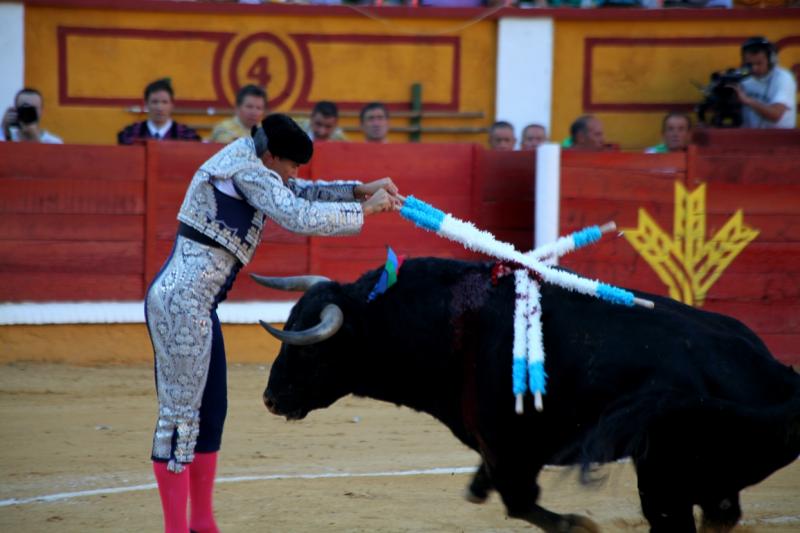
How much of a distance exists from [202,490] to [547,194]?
160 inches

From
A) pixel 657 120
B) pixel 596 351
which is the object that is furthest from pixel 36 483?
pixel 657 120

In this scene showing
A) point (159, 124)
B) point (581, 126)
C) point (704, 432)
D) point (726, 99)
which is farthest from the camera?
point (726, 99)

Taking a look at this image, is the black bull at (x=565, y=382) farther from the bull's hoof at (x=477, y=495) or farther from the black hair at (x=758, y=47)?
the black hair at (x=758, y=47)

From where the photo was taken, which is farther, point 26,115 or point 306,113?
point 306,113

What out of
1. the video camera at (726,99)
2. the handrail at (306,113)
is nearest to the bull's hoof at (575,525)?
the video camera at (726,99)

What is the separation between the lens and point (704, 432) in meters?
3.13

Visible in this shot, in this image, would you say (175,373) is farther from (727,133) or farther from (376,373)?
(727,133)

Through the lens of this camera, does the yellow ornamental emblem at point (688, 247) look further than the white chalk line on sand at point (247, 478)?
Yes

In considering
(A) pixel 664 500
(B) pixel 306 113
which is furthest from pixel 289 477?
(B) pixel 306 113

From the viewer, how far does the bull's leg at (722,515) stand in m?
3.53

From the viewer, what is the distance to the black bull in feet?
10.4

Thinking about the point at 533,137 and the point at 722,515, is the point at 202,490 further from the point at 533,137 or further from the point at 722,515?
the point at 533,137

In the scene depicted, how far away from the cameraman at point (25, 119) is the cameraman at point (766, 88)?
13.7 feet

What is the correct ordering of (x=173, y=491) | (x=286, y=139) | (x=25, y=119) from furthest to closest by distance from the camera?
(x=25, y=119) → (x=173, y=491) → (x=286, y=139)
